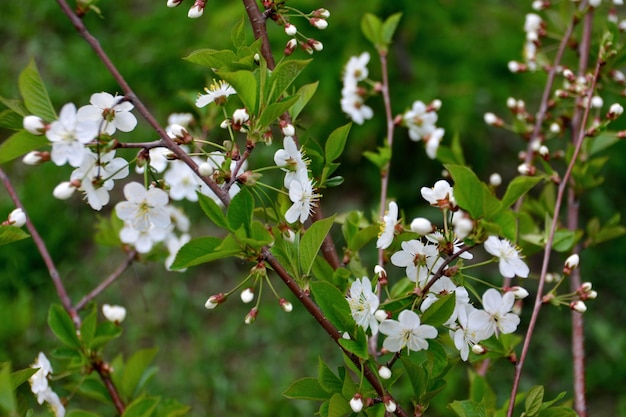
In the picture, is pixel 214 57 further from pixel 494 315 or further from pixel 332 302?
pixel 494 315

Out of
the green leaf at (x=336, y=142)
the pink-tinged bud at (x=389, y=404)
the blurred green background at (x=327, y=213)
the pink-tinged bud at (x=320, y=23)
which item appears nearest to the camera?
the pink-tinged bud at (x=389, y=404)

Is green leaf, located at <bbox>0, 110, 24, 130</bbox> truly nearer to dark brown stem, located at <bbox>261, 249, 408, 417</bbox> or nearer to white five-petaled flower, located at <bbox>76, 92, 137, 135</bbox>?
white five-petaled flower, located at <bbox>76, 92, 137, 135</bbox>

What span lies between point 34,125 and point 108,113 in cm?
10

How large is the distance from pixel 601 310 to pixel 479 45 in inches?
52.8

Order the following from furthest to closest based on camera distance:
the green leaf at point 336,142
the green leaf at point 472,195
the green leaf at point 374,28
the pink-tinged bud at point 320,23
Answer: the green leaf at point 374,28 → the pink-tinged bud at point 320,23 → the green leaf at point 336,142 → the green leaf at point 472,195

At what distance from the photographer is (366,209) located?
11.5 ft

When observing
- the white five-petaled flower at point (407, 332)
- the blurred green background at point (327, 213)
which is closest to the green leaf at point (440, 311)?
the white five-petaled flower at point (407, 332)

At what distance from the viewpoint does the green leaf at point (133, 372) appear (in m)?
1.29

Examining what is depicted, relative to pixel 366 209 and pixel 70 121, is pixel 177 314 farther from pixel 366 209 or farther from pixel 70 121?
pixel 70 121

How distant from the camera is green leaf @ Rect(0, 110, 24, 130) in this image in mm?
910

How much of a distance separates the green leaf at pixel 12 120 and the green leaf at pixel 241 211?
0.31 metres

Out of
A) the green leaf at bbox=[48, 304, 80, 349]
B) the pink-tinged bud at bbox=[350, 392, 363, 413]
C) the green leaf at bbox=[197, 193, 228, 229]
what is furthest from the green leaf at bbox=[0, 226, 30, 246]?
the pink-tinged bud at bbox=[350, 392, 363, 413]

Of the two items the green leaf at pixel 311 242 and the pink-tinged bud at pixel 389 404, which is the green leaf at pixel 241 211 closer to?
the green leaf at pixel 311 242

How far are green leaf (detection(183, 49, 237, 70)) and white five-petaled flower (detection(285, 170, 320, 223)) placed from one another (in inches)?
7.2
